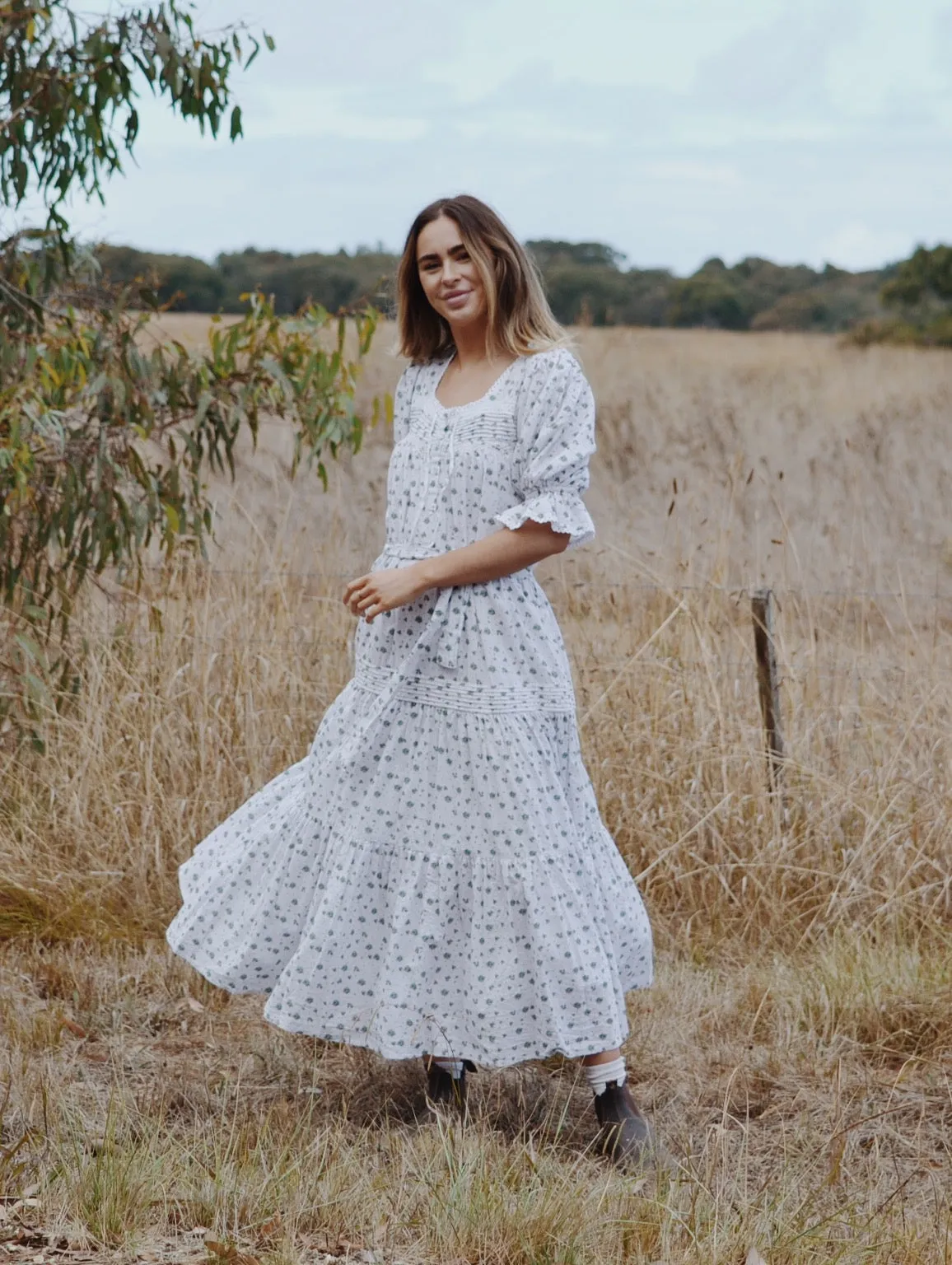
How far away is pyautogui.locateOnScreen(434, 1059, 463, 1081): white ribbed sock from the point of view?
2711mm

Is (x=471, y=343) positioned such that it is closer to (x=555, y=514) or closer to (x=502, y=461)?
(x=502, y=461)

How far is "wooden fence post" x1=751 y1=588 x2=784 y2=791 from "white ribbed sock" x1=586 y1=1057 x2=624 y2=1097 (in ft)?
4.69

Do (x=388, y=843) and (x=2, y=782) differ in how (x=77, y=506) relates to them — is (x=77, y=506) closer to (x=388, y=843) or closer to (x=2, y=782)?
(x=2, y=782)

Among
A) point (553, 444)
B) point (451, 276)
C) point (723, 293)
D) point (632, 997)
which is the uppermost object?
point (723, 293)

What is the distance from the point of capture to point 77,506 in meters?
4.02

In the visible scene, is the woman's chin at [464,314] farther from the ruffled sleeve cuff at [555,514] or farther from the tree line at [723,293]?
the tree line at [723,293]

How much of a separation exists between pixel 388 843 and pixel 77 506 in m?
1.92

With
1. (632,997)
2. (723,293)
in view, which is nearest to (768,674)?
(632,997)

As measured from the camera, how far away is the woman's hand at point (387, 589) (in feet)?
7.97

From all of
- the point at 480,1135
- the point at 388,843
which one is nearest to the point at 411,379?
the point at 388,843

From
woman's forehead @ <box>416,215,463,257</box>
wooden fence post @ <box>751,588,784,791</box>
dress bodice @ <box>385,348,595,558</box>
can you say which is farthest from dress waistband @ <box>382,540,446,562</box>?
wooden fence post @ <box>751,588,784,791</box>

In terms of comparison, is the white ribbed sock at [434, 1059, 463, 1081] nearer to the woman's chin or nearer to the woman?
the woman

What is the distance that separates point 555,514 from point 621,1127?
41.8 inches

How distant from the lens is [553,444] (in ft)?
8.11
